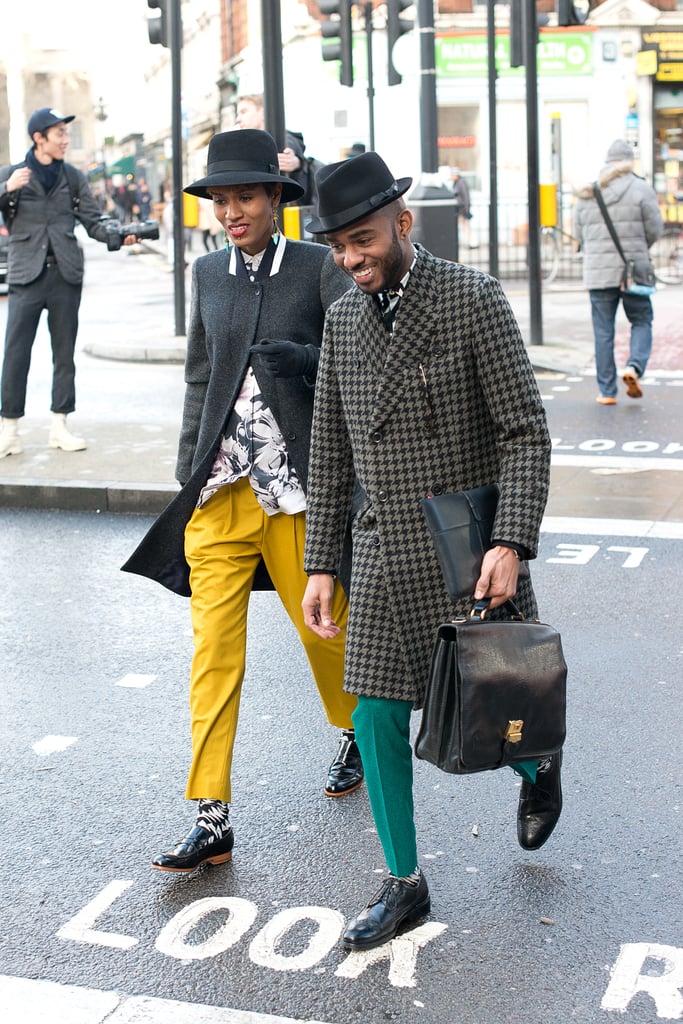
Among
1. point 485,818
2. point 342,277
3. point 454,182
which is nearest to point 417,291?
point 342,277

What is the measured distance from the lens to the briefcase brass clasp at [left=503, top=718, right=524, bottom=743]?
333 centimetres

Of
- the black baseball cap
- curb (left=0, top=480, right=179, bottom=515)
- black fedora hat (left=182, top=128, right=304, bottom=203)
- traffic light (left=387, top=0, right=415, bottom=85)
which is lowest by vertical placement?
curb (left=0, top=480, right=179, bottom=515)

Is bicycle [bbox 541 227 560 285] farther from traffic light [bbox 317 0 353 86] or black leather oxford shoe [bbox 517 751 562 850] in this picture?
black leather oxford shoe [bbox 517 751 562 850]

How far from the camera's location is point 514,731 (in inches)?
131

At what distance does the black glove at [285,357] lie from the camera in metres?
3.96

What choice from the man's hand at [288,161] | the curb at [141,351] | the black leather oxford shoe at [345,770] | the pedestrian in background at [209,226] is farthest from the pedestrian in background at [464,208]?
the black leather oxford shoe at [345,770]

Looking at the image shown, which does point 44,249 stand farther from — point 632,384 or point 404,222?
point 404,222

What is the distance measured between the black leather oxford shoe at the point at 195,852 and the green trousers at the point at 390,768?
0.59 metres

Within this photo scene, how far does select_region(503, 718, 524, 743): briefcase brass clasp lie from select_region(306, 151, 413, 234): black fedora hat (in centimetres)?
114

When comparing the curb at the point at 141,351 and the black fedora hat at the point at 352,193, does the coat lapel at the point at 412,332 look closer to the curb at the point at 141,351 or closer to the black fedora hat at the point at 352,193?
the black fedora hat at the point at 352,193

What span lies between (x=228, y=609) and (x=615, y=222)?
826 centimetres

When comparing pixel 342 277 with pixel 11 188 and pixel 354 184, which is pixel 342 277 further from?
pixel 11 188

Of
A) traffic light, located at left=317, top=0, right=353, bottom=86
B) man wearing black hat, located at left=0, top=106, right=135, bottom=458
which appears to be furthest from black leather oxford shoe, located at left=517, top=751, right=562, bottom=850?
traffic light, located at left=317, top=0, right=353, bottom=86

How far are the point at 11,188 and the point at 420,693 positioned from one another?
21.0 ft
